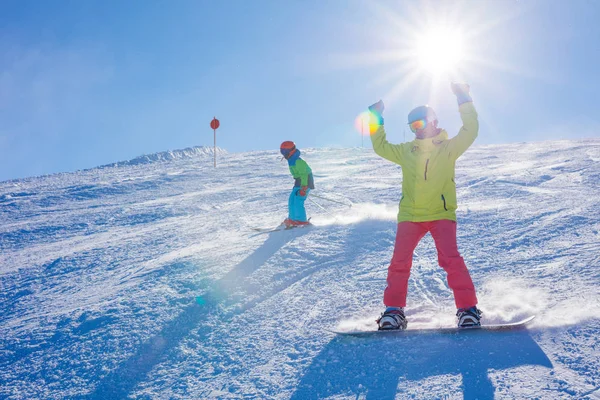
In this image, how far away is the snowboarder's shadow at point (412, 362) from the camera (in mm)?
2623

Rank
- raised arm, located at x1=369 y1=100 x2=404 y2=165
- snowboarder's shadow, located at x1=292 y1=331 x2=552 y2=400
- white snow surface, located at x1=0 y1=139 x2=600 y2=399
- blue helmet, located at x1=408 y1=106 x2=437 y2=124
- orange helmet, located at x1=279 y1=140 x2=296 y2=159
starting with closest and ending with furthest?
snowboarder's shadow, located at x1=292 y1=331 x2=552 y2=400 < white snow surface, located at x1=0 y1=139 x2=600 y2=399 < blue helmet, located at x1=408 y1=106 x2=437 y2=124 < raised arm, located at x1=369 y1=100 x2=404 y2=165 < orange helmet, located at x1=279 y1=140 x2=296 y2=159

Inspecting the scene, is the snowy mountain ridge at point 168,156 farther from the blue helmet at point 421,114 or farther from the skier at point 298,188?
the blue helmet at point 421,114

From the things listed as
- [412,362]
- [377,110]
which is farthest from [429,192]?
[412,362]

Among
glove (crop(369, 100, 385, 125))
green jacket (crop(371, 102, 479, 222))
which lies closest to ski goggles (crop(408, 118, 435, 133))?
green jacket (crop(371, 102, 479, 222))

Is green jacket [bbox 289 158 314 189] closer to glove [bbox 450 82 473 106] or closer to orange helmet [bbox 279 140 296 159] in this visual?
orange helmet [bbox 279 140 296 159]

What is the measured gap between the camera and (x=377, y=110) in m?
3.93

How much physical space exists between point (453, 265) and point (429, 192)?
619mm

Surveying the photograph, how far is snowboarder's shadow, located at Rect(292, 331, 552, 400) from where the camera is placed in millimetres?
2623

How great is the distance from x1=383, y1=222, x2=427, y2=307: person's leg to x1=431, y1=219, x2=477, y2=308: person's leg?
0.55 feet

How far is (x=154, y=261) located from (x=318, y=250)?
89.4 inches

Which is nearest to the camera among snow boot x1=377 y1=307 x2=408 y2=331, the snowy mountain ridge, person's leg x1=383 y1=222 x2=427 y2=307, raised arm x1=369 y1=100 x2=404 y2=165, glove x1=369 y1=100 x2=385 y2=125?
snow boot x1=377 y1=307 x2=408 y2=331

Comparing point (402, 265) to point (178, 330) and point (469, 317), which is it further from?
point (178, 330)

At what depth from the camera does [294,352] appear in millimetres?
3211

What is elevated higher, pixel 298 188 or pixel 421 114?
pixel 421 114
